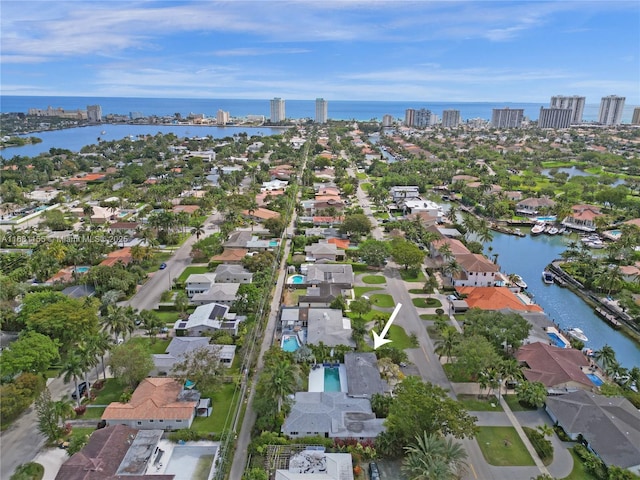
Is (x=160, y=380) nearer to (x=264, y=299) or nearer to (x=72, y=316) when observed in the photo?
(x=72, y=316)

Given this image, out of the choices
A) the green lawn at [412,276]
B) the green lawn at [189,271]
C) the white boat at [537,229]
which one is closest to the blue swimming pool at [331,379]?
the green lawn at [412,276]

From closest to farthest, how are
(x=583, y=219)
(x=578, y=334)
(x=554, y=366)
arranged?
1. (x=554, y=366)
2. (x=578, y=334)
3. (x=583, y=219)

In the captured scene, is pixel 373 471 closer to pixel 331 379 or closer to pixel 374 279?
pixel 331 379

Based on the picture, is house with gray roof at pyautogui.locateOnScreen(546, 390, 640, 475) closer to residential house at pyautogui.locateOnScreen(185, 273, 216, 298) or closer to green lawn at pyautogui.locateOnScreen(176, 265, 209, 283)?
residential house at pyautogui.locateOnScreen(185, 273, 216, 298)

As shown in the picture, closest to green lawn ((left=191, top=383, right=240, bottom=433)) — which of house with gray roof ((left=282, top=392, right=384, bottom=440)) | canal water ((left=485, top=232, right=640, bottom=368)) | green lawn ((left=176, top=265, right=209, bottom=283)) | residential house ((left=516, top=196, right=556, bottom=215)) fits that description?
house with gray roof ((left=282, top=392, right=384, bottom=440))

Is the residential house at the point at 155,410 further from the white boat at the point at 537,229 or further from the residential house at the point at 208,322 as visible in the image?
the white boat at the point at 537,229

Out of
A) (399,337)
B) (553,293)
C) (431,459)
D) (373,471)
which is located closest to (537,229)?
(553,293)
